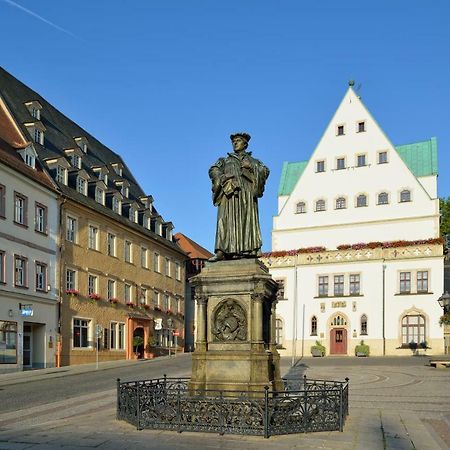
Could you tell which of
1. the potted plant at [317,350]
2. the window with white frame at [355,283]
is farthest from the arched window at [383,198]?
the potted plant at [317,350]

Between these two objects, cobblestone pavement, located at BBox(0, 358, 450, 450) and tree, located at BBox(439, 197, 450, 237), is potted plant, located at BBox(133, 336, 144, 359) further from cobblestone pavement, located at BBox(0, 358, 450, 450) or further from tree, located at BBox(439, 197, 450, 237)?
tree, located at BBox(439, 197, 450, 237)

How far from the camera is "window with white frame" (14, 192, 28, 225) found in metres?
32.2

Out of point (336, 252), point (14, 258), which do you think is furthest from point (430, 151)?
point (14, 258)

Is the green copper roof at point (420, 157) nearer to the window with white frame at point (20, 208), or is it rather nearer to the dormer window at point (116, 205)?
the dormer window at point (116, 205)

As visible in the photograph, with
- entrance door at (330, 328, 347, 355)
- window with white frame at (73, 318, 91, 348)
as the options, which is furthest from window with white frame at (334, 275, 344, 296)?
window with white frame at (73, 318, 91, 348)

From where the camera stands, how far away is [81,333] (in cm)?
3803

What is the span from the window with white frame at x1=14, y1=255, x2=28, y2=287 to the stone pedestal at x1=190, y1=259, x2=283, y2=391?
21.9m

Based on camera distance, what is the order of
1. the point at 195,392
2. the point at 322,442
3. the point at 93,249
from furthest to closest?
the point at 93,249 → the point at 195,392 → the point at 322,442

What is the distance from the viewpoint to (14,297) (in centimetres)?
3144

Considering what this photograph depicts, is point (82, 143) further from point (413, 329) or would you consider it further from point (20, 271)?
point (413, 329)

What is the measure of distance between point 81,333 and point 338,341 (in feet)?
65.4

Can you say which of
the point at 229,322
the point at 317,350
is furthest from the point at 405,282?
the point at 229,322

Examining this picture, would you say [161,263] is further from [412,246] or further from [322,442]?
[322,442]

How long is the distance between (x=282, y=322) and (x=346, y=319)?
5112mm
